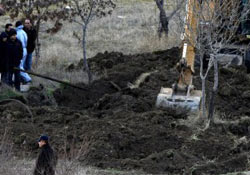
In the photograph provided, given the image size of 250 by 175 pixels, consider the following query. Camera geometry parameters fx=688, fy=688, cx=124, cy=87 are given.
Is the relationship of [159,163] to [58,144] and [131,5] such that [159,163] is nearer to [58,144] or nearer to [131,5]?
[58,144]

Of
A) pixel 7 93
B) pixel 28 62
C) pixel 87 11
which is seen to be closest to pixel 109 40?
pixel 28 62

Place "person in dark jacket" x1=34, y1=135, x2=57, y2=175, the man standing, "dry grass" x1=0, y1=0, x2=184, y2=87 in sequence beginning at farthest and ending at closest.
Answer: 1. "dry grass" x1=0, y1=0, x2=184, y2=87
2. the man standing
3. "person in dark jacket" x1=34, y1=135, x2=57, y2=175

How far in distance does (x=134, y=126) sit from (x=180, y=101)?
6.44 ft

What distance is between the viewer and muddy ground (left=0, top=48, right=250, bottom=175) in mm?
11078

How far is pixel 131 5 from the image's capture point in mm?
36656

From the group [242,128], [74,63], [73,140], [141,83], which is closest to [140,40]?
[74,63]

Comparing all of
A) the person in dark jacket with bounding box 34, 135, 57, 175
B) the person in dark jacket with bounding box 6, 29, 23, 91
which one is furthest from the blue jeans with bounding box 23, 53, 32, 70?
the person in dark jacket with bounding box 34, 135, 57, 175

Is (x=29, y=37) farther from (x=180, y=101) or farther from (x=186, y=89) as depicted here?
(x=180, y=101)

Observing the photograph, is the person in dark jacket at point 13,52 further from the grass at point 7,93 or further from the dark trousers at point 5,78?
the grass at point 7,93

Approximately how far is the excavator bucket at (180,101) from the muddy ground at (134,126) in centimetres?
25

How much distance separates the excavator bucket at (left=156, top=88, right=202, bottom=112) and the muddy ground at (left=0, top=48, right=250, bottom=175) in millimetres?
254

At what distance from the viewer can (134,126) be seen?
509 inches

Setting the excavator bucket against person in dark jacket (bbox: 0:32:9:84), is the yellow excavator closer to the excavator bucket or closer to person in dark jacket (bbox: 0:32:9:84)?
the excavator bucket

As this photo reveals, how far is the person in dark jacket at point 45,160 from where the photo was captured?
816cm
